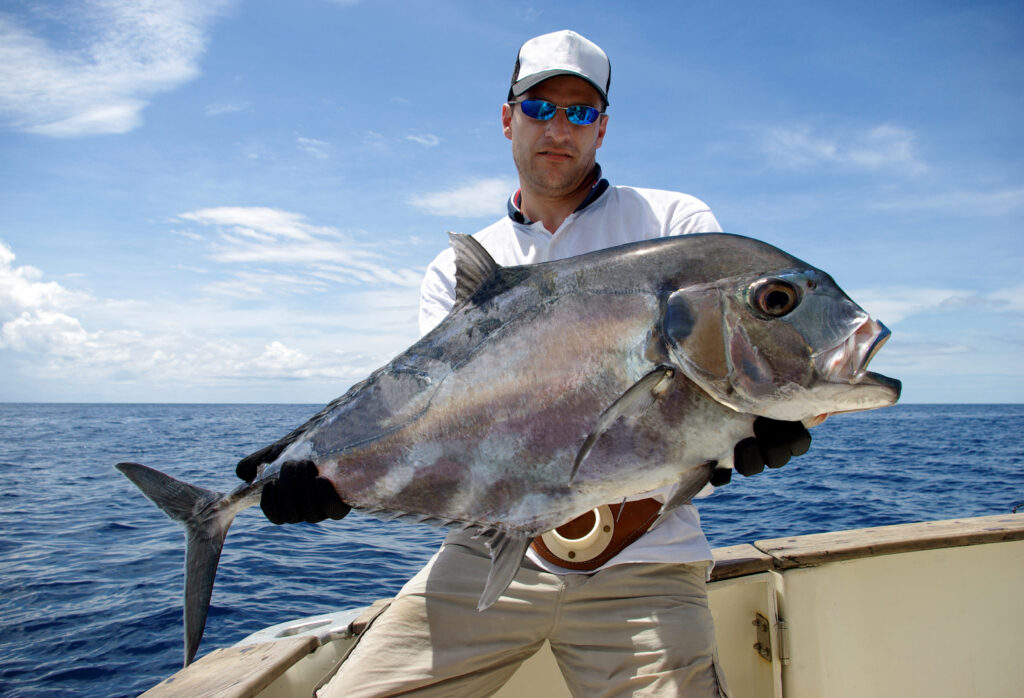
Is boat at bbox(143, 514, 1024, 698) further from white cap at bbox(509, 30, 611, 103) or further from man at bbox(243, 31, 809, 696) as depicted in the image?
white cap at bbox(509, 30, 611, 103)

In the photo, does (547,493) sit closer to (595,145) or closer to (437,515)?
(437,515)

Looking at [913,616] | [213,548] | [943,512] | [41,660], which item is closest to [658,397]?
[213,548]

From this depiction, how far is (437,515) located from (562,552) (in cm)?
79

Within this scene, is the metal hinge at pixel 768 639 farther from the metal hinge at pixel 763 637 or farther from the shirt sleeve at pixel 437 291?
the shirt sleeve at pixel 437 291

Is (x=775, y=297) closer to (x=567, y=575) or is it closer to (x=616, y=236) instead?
(x=616, y=236)

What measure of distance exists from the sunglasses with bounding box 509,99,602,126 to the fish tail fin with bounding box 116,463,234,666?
2.06 m

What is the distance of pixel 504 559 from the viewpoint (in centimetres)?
197

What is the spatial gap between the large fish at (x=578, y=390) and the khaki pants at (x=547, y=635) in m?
0.75

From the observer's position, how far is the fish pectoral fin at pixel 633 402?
5.74 ft

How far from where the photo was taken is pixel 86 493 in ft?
55.7

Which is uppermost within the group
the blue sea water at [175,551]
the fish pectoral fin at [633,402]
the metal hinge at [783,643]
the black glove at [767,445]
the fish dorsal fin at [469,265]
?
the fish dorsal fin at [469,265]

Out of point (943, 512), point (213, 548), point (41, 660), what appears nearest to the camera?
point (213, 548)

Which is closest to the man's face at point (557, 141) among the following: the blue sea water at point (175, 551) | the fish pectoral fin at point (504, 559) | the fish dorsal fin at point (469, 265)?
the fish dorsal fin at point (469, 265)

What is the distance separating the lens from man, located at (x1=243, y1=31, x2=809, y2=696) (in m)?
2.43
